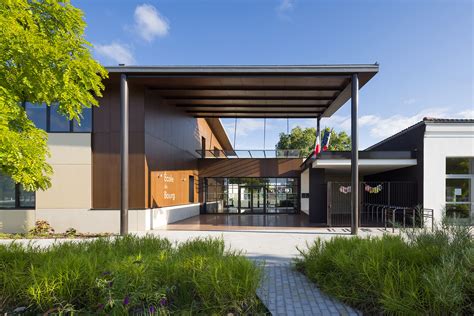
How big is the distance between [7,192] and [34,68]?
1188 cm

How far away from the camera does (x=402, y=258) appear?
5164 mm

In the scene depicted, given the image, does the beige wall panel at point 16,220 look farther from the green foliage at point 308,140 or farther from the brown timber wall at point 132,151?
the green foliage at point 308,140

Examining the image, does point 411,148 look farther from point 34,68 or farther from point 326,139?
point 34,68

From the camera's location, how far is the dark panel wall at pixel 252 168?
22.7 meters

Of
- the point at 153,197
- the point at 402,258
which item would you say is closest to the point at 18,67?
the point at 402,258

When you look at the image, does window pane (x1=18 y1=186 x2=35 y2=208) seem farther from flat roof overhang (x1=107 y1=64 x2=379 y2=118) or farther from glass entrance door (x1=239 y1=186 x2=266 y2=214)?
glass entrance door (x1=239 y1=186 x2=266 y2=214)

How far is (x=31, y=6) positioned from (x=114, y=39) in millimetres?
5236

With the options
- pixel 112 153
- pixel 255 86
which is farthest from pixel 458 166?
pixel 112 153

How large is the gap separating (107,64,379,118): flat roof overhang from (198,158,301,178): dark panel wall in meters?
4.04

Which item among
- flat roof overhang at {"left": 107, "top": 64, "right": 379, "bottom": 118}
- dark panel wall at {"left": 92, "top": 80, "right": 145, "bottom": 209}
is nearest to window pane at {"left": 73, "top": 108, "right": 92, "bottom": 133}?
dark panel wall at {"left": 92, "top": 80, "right": 145, "bottom": 209}

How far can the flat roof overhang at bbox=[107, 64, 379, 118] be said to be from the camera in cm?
1224

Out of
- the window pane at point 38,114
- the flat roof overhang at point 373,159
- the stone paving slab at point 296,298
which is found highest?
the window pane at point 38,114

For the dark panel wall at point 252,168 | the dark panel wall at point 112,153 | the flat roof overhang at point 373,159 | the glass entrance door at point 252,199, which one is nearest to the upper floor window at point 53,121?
the dark panel wall at point 112,153

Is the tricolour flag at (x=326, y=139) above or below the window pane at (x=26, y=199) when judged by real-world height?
above
